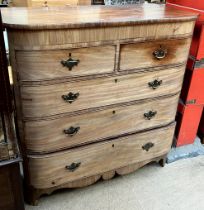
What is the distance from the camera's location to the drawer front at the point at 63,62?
115cm

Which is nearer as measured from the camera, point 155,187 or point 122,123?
point 122,123

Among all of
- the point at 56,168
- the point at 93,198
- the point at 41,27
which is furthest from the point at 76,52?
the point at 93,198

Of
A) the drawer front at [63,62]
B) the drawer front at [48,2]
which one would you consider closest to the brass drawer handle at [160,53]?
the drawer front at [63,62]

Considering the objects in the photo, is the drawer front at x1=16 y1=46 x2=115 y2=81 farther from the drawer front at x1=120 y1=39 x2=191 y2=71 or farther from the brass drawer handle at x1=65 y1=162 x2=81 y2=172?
the brass drawer handle at x1=65 y1=162 x2=81 y2=172

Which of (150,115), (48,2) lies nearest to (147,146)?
(150,115)

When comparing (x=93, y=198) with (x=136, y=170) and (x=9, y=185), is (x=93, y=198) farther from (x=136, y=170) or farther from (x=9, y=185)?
(x=9, y=185)

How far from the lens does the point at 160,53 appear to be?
1.39m

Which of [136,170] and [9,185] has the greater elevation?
[9,185]

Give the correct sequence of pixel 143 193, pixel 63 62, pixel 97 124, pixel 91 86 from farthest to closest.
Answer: pixel 143 193, pixel 97 124, pixel 91 86, pixel 63 62

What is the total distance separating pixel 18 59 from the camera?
1141 mm

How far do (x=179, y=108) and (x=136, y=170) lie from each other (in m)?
0.52

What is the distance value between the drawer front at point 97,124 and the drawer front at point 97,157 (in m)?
0.05

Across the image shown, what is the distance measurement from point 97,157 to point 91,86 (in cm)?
44

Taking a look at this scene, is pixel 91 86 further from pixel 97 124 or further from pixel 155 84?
pixel 155 84
